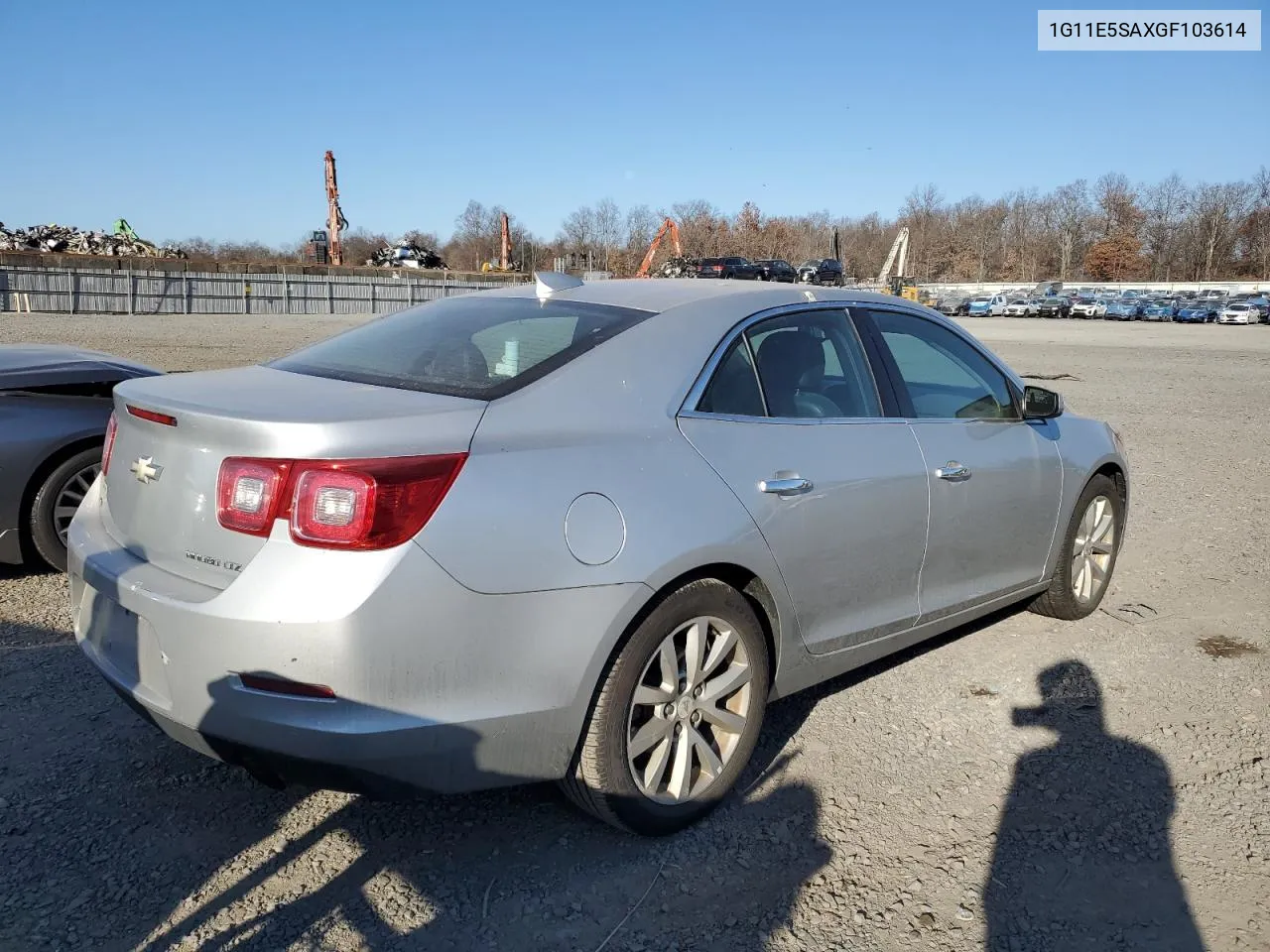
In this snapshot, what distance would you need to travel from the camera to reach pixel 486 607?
2.40 meters

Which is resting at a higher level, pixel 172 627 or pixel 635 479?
pixel 635 479

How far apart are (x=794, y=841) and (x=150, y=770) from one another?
2053mm

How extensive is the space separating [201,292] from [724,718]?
1675 inches

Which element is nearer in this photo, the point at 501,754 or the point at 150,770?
the point at 501,754

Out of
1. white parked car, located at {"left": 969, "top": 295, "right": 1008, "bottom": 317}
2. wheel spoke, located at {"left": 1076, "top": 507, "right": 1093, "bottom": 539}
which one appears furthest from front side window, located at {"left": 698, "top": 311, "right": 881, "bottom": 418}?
white parked car, located at {"left": 969, "top": 295, "right": 1008, "bottom": 317}

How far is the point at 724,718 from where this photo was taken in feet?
9.90

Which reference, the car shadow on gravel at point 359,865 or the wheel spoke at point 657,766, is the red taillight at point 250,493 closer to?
the car shadow on gravel at point 359,865

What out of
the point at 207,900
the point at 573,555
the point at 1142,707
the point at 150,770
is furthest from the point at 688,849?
the point at 1142,707

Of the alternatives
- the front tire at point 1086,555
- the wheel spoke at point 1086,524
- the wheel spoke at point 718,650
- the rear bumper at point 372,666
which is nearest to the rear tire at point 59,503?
the rear bumper at point 372,666

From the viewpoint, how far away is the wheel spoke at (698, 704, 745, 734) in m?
2.97

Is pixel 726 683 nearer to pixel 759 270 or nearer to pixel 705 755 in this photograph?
pixel 705 755

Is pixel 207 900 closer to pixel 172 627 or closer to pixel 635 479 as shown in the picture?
pixel 172 627

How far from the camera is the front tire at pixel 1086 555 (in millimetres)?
4668

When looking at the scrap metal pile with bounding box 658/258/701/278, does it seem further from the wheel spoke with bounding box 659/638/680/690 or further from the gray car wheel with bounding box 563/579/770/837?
the wheel spoke with bounding box 659/638/680/690
